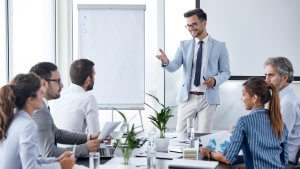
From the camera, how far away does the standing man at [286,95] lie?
3.02 metres

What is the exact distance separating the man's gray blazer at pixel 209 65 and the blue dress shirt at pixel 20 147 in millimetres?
2626

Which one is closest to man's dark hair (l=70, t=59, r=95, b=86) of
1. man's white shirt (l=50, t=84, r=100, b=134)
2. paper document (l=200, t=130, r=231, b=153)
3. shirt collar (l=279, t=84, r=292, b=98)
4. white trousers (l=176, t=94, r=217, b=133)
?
man's white shirt (l=50, t=84, r=100, b=134)

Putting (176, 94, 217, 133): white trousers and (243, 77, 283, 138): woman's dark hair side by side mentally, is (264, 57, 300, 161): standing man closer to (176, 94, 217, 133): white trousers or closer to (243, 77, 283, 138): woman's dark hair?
(243, 77, 283, 138): woman's dark hair

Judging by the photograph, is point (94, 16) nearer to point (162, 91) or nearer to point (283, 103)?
point (162, 91)

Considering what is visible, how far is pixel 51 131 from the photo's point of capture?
8.87 ft

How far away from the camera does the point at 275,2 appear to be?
5727mm

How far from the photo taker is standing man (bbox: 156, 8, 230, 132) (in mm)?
4535

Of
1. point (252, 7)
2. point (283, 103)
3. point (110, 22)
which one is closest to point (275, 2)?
point (252, 7)

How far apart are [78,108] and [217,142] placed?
1.11m

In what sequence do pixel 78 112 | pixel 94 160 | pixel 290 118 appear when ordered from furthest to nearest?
pixel 78 112
pixel 290 118
pixel 94 160

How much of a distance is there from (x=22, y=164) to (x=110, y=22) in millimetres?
3752

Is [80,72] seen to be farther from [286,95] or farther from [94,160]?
[286,95]

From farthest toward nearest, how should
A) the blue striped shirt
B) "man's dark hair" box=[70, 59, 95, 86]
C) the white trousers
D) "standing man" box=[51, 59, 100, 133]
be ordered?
the white trousers, "man's dark hair" box=[70, 59, 95, 86], "standing man" box=[51, 59, 100, 133], the blue striped shirt

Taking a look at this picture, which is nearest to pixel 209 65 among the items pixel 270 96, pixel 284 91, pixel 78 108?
pixel 284 91
